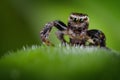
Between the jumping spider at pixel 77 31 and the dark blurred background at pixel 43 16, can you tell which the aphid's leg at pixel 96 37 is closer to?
the jumping spider at pixel 77 31

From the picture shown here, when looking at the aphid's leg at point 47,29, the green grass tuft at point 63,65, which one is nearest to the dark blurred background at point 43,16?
the aphid's leg at point 47,29

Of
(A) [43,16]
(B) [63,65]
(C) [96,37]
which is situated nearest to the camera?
(B) [63,65]

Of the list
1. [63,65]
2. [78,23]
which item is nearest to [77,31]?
[78,23]

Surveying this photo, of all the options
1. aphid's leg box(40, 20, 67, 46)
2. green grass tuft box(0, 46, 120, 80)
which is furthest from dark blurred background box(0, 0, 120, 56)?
green grass tuft box(0, 46, 120, 80)

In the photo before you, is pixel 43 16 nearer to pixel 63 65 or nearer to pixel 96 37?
pixel 96 37

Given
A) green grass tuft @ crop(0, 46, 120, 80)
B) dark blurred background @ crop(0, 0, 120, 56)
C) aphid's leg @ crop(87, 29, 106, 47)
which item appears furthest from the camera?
dark blurred background @ crop(0, 0, 120, 56)

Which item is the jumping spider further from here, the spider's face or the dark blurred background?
the dark blurred background

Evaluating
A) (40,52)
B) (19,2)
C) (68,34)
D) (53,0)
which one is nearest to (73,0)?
(53,0)
